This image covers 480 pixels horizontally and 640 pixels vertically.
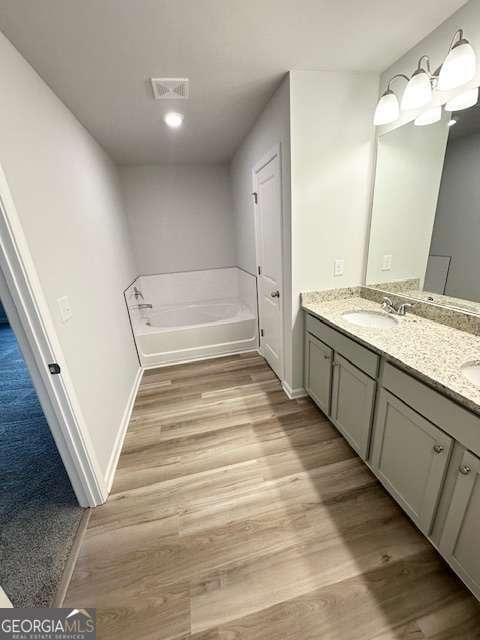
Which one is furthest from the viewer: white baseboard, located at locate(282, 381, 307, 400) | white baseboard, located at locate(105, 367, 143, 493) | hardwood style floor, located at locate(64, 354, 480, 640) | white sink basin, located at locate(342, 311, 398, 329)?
white baseboard, located at locate(282, 381, 307, 400)

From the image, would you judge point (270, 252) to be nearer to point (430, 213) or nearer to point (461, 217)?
point (430, 213)

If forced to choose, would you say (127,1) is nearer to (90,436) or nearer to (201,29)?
(201,29)

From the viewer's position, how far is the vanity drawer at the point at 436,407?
2.88 ft

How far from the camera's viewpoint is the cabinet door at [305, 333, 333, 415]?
1788 millimetres

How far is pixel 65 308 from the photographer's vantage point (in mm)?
1334

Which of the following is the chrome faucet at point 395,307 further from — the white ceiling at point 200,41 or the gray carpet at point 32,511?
the gray carpet at point 32,511

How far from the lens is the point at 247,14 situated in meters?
1.13

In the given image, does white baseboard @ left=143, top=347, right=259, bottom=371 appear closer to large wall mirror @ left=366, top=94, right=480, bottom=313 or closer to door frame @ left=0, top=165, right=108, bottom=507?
door frame @ left=0, top=165, right=108, bottom=507

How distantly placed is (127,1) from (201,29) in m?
→ 0.34

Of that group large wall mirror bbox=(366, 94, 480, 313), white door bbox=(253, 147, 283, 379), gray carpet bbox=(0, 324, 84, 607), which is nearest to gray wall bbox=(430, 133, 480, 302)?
large wall mirror bbox=(366, 94, 480, 313)

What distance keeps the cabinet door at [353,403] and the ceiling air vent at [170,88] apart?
2003mm

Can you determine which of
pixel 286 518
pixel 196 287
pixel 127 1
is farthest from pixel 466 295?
pixel 196 287

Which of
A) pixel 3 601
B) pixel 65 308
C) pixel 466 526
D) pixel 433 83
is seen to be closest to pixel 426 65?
pixel 433 83

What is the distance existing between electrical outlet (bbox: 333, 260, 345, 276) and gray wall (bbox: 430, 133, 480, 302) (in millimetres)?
603
